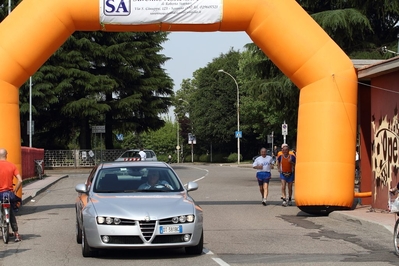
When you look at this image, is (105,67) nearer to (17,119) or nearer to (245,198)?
(245,198)

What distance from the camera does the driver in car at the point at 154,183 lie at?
1176 centimetres

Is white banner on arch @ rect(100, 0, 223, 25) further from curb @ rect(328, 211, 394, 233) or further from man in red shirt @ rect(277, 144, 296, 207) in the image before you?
curb @ rect(328, 211, 394, 233)

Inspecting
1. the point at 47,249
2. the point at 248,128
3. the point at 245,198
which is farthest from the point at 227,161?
the point at 47,249

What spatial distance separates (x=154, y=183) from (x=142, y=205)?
4.26ft

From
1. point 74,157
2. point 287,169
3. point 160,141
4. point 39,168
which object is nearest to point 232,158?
point 74,157

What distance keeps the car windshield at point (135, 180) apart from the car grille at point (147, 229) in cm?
139

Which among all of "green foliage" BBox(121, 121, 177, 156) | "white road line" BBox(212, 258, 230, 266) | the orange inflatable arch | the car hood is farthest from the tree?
"green foliage" BBox(121, 121, 177, 156)

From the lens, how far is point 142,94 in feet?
176

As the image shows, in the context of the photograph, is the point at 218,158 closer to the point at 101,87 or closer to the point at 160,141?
the point at 101,87

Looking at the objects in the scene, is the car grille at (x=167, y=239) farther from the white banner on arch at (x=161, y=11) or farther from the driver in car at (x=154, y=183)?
the white banner on arch at (x=161, y=11)

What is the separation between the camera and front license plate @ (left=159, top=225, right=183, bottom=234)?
33.9 ft

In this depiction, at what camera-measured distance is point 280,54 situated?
1767 cm

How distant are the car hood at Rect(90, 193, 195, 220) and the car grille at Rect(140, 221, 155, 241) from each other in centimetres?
9

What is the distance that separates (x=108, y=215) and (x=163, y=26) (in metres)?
8.40
